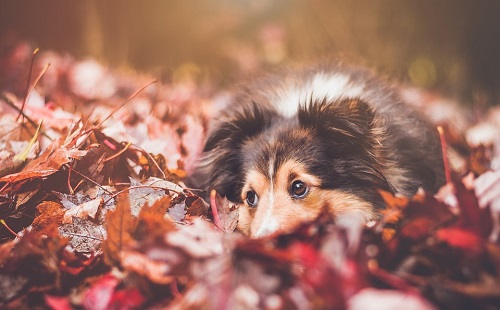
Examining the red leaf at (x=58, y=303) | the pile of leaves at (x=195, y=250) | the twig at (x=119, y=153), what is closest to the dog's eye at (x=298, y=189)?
the pile of leaves at (x=195, y=250)

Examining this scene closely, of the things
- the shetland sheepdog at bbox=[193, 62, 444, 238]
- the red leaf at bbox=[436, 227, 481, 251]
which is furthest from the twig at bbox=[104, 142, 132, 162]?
the red leaf at bbox=[436, 227, 481, 251]

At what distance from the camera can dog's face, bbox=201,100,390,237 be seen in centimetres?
212

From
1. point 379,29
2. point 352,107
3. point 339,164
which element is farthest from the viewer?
point 379,29

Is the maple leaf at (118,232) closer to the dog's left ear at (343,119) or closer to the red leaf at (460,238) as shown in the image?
the red leaf at (460,238)

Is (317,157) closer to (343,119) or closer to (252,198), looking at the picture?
(343,119)

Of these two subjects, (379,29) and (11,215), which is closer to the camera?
(11,215)

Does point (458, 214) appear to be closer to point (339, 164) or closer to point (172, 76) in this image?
point (339, 164)

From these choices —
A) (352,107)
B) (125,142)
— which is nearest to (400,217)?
(352,107)

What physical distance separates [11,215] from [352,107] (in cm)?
140

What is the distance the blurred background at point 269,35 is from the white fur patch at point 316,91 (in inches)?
108

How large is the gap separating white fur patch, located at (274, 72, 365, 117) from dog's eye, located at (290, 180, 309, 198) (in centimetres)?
47

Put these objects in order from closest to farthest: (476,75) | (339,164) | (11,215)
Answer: (11,215) → (339,164) → (476,75)

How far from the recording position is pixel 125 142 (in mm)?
1958

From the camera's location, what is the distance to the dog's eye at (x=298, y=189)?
222 cm
